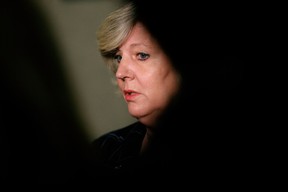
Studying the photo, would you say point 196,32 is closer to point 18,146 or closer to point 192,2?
point 192,2

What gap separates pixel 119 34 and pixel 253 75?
457mm

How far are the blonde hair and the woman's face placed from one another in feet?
0.07

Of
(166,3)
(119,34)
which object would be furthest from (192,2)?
(119,34)

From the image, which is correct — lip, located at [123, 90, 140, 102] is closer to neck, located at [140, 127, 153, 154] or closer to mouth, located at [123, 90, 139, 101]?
mouth, located at [123, 90, 139, 101]

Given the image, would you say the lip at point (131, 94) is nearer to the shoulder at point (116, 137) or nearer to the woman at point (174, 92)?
the woman at point (174, 92)

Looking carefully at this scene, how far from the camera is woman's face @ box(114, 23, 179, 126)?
0.90 meters

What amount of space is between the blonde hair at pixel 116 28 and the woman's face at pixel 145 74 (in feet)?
0.07

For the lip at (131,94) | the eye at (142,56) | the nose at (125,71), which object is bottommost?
the lip at (131,94)

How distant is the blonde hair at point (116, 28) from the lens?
3.05ft

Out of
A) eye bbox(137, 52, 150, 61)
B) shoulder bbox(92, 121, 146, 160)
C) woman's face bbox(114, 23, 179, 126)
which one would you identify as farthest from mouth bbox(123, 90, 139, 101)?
shoulder bbox(92, 121, 146, 160)

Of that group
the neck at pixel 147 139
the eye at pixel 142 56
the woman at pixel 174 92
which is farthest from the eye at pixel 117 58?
the neck at pixel 147 139

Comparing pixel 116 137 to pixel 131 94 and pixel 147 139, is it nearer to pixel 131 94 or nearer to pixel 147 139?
pixel 147 139

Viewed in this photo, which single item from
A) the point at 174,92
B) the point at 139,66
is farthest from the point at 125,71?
the point at 174,92

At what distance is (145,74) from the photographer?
901 millimetres
